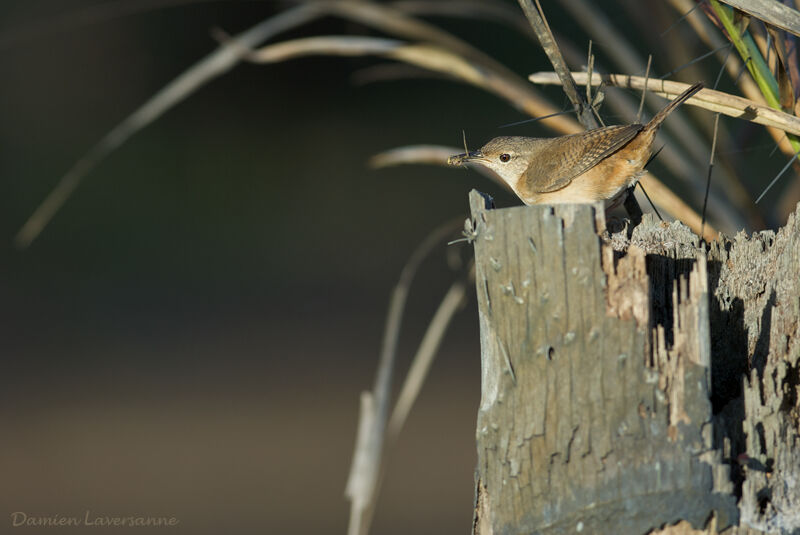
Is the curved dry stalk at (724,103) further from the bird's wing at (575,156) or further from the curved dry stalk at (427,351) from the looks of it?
the curved dry stalk at (427,351)

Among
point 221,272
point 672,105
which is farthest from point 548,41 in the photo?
point 221,272

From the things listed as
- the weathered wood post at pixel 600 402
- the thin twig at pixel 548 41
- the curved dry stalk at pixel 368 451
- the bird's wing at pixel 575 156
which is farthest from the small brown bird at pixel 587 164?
the weathered wood post at pixel 600 402

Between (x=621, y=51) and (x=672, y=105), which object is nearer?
(x=672, y=105)

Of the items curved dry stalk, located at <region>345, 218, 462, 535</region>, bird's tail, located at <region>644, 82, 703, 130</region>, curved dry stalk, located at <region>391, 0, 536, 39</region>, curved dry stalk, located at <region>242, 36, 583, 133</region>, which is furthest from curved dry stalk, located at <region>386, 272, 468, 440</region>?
curved dry stalk, located at <region>391, 0, 536, 39</region>

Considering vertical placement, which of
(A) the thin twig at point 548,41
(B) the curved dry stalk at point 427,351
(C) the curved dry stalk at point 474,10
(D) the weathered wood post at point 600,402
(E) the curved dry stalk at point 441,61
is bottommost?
(D) the weathered wood post at point 600,402

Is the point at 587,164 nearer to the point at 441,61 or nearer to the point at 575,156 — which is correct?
the point at 575,156

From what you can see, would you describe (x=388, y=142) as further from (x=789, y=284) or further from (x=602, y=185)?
(x=789, y=284)

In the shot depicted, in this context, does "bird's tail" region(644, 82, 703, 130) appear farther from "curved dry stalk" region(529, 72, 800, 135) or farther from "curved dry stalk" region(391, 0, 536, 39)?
"curved dry stalk" region(391, 0, 536, 39)
